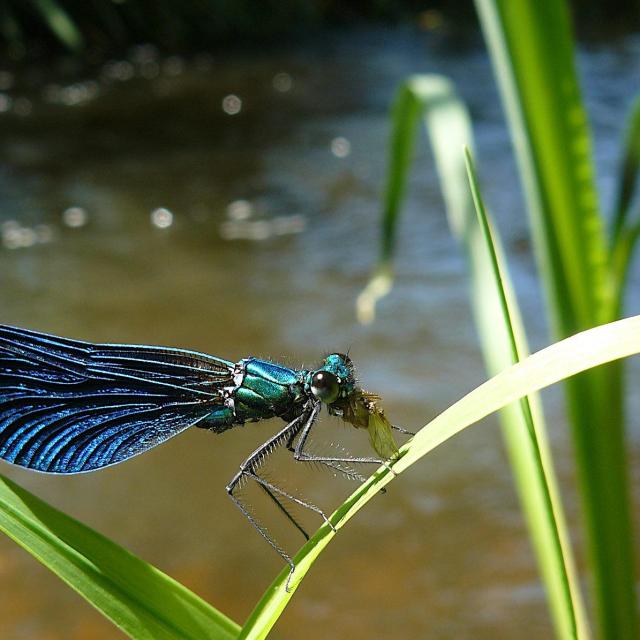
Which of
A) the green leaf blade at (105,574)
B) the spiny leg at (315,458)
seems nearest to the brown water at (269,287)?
the spiny leg at (315,458)

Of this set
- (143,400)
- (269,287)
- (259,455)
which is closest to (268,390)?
(259,455)

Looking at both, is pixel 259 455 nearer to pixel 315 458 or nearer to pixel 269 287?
pixel 315 458

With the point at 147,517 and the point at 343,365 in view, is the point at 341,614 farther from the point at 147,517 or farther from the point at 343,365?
the point at 343,365

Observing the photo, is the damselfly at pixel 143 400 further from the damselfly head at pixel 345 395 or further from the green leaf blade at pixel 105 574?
the green leaf blade at pixel 105 574

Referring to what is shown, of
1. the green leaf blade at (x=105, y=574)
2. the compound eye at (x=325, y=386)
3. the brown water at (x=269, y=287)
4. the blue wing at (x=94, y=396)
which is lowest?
the green leaf blade at (x=105, y=574)

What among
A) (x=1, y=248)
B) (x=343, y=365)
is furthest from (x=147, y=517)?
(x=1, y=248)
